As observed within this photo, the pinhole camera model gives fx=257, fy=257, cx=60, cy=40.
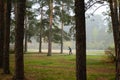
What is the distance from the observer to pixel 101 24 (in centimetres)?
15300

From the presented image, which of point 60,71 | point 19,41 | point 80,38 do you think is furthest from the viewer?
point 60,71

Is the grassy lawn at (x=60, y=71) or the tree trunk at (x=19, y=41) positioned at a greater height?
the tree trunk at (x=19, y=41)

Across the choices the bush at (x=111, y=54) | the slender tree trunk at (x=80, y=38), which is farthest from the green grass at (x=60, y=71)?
the slender tree trunk at (x=80, y=38)

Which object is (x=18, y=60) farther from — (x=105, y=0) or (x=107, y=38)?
(x=107, y=38)

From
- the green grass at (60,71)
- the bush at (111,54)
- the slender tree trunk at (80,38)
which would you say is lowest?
the green grass at (60,71)

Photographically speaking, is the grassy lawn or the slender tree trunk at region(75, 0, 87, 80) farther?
the grassy lawn

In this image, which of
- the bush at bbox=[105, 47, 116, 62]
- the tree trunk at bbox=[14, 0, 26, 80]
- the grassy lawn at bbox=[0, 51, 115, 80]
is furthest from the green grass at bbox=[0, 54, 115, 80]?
the bush at bbox=[105, 47, 116, 62]

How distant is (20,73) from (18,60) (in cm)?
69

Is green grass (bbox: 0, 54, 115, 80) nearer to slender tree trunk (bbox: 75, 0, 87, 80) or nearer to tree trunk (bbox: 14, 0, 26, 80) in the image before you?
tree trunk (bbox: 14, 0, 26, 80)

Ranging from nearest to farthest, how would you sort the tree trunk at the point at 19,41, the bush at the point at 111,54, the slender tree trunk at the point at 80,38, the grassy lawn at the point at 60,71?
the slender tree trunk at the point at 80,38 → the tree trunk at the point at 19,41 → the grassy lawn at the point at 60,71 → the bush at the point at 111,54

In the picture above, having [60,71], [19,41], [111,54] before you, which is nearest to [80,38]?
[19,41]

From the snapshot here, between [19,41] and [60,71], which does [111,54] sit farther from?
[19,41]

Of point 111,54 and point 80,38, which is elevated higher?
point 80,38

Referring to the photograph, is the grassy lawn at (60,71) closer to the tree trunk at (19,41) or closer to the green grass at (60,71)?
the green grass at (60,71)
